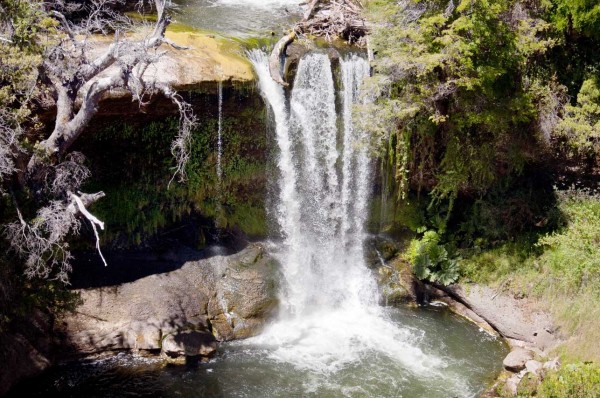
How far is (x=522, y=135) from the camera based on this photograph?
13.1 metres

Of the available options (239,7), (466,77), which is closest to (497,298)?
(466,77)

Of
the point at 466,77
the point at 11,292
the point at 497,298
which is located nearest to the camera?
the point at 11,292

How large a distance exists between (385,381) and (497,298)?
3.83m

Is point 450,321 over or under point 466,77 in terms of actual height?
under

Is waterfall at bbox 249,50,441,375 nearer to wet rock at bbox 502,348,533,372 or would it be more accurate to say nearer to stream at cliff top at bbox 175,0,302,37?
wet rock at bbox 502,348,533,372

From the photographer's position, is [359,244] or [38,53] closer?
[38,53]

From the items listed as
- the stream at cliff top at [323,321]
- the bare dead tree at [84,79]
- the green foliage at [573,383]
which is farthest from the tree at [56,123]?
the green foliage at [573,383]

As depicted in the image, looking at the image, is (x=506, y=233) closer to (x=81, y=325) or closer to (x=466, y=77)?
(x=466, y=77)

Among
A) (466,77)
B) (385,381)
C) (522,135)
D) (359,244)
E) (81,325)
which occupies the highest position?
(466,77)

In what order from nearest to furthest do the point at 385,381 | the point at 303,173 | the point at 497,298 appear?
the point at 385,381, the point at 497,298, the point at 303,173

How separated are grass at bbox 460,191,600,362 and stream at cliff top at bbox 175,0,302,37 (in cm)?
797

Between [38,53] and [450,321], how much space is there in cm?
1011

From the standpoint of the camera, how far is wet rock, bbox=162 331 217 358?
1112cm

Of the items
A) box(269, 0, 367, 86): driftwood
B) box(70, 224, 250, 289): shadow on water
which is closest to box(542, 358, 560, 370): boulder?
box(70, 224, 250, 289): shadow on water
